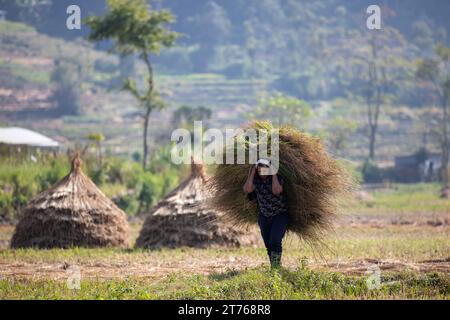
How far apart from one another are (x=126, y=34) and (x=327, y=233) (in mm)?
19003

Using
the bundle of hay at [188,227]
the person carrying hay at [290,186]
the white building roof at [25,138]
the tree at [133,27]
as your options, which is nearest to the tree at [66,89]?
the white building roof at [25,138]

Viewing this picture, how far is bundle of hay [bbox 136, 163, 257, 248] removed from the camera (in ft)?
47.3

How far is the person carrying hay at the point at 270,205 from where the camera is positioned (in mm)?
10023

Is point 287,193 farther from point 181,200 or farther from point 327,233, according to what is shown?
point 181,200

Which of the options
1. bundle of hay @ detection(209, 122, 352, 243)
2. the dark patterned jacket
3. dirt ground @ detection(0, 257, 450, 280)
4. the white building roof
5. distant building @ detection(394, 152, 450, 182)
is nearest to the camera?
the dark patterned jacket

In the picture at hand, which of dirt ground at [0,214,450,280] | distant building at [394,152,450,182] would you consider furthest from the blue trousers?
distant building at [394,152,450,182]

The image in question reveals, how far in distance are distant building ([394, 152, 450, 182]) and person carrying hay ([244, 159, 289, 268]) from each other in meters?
36.9

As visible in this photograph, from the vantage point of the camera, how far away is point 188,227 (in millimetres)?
14523

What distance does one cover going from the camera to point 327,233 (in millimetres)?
10844

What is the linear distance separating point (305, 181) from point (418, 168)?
3904 cm

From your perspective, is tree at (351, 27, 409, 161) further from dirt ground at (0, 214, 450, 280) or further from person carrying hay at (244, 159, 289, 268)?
person carrying hay at (244, 159, 289, 268)

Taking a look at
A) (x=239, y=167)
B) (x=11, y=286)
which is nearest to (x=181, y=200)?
(x=239, y=167)

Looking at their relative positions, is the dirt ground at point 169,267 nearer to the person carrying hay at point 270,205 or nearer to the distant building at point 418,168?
the person carrying hay at point 270,205

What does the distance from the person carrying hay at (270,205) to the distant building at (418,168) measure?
1452 inches
